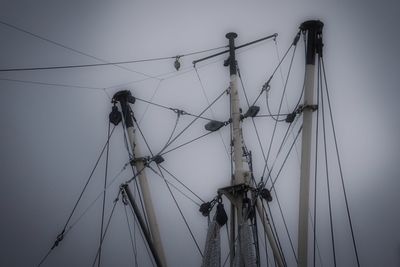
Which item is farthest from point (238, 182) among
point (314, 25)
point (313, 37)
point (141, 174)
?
point (314, 25)

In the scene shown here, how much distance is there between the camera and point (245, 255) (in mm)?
10625

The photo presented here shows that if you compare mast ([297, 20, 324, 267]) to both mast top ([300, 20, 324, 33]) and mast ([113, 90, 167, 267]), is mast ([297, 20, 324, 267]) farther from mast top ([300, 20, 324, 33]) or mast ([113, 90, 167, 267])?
mast ([113, 90, 167, 267])

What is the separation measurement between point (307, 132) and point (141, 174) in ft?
25.4

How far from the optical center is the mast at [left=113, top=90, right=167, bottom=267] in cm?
1350

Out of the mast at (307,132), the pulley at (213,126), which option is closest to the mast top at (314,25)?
the mast at (307,132)

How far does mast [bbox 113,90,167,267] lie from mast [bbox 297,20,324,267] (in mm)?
5849

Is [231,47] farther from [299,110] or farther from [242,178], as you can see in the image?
[242,178]

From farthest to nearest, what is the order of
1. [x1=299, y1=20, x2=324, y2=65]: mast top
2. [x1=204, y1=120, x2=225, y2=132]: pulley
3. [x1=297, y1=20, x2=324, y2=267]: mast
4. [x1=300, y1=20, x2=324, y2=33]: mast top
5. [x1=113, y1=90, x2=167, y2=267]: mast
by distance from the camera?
[x1=113, y1=90, x2=167, y2=267]: mast, [x1=204, y1=120, x2=225, y2=132]: pulley, [x1=300, y1=20, x2=324, y2=33]: mast top, [x1=299, y1=20, x2=324, y2=65]: mast top, [x1=297, y1=20, x2=324, y2=267]: mast

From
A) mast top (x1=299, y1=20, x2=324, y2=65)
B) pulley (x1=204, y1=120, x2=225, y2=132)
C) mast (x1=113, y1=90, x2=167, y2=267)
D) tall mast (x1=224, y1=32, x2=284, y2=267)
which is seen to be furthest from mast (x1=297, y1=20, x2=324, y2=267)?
mast (x1=113, y1=90, x2=167, y2=267)

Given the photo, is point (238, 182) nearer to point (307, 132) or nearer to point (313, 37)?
point (307, 132)

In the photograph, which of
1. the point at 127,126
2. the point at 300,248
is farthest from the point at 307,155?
the point at 127,126

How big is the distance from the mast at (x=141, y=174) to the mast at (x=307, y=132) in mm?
5849

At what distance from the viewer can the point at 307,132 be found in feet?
35.6

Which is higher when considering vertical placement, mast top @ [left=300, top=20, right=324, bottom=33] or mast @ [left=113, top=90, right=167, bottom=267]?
mast top @ [left=300, top=20, right=324, bottom=33]
